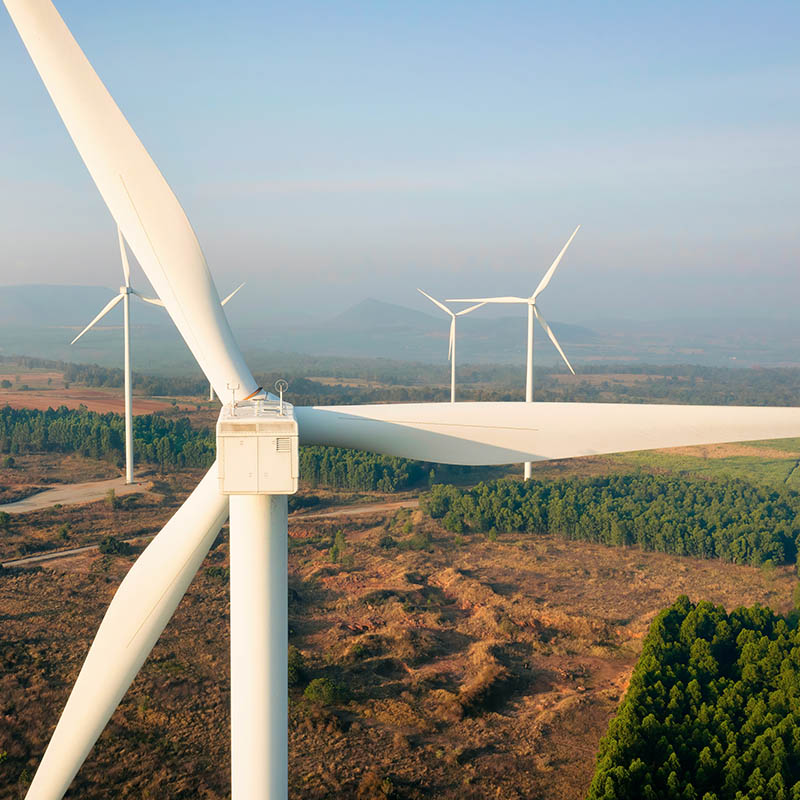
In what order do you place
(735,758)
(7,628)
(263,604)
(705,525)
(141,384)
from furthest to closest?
(141,384)
(705,525)
(7,628)
(735,758)
(263,604)

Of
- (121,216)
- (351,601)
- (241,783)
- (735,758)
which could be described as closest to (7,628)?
(351,601)

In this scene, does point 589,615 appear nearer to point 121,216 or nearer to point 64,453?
point 121,216

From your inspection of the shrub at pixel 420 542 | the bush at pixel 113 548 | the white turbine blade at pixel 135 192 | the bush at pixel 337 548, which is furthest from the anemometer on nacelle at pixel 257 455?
the shrub at pixel 420 542

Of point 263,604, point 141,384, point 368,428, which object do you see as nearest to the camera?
point 263,604

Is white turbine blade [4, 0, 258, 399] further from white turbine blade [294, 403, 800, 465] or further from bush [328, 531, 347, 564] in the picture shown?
bush [328, 531, 347, 564]

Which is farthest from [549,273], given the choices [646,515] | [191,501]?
[191,501]

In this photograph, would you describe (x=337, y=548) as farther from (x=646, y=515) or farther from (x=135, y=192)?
(x=135, y=192)

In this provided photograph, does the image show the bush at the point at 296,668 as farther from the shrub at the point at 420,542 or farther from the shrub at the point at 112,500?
the shrub at the point at 112,500
